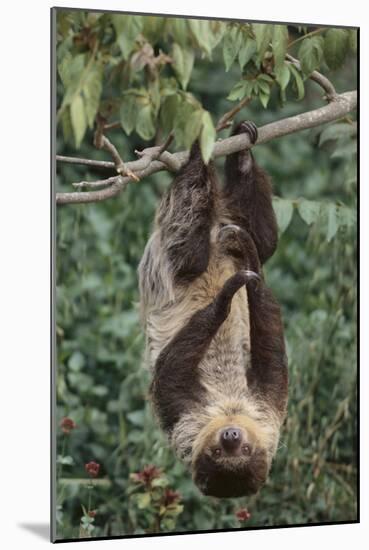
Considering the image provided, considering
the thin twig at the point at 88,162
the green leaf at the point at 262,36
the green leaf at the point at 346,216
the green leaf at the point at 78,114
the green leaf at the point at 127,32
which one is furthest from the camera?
the green leaf at the point at 346,216

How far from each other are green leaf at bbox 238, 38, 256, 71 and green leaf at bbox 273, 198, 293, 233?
56 cm

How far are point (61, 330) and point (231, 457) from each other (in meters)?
0.84

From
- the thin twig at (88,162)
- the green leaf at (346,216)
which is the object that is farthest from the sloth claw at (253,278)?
the thin twig at (88,162)

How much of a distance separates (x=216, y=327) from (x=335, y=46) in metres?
1.20

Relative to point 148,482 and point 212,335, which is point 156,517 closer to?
point 148,482

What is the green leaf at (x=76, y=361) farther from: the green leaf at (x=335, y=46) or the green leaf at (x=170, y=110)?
the green leaf at (x=335, y=46)

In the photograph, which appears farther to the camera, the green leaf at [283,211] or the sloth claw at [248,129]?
the green leaf at [283,211]

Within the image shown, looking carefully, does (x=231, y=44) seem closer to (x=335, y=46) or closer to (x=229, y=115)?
(x=229, y=115)

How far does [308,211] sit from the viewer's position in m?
4.84

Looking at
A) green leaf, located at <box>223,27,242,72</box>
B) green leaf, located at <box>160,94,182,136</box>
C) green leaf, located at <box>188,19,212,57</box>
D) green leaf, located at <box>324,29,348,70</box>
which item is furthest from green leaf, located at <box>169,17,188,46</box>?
green leaf, located at <box>324,29,348,70</box>

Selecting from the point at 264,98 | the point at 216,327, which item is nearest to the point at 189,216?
the point at 216,327

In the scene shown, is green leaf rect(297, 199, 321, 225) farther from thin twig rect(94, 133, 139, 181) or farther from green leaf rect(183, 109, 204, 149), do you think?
green leaf rect(183, 109, 204, 149)

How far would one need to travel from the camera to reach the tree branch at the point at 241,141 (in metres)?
4.41

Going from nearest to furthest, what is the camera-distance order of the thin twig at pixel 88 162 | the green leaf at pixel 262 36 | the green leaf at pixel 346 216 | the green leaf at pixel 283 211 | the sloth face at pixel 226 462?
the thin twig at pixel 88 162 → the green leaf at pixel 262 36 → the sloth face at pixel 226 462 → the green leaf at pixel 283 211 → the green leaf at pixel 346 216
